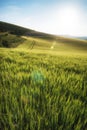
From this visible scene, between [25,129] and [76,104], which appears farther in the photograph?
[76,104]

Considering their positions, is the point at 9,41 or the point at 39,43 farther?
the point at 9,41

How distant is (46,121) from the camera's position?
3.03 feet

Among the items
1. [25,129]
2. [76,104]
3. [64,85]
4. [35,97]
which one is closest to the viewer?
[25,129]

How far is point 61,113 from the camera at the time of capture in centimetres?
101

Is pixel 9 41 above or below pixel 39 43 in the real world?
above

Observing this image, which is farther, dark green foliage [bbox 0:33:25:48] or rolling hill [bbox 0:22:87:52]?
dark green foliage [bbox 0:33:25:48]

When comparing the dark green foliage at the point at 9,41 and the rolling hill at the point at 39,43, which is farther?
the dark green foliage at the point at 9,41

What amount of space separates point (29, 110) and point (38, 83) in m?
0.65

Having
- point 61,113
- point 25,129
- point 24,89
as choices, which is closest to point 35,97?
point 24,89

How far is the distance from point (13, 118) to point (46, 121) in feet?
0.68

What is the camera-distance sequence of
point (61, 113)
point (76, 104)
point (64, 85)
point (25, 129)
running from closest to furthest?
1. point (25, 129)
2. point (61, 113)
3. point (76, 104)
4. point (64, 85)

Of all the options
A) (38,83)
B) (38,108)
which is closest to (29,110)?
(38,108)

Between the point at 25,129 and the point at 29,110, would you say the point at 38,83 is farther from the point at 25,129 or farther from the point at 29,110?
the point at 25,129

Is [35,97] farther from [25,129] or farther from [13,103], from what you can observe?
[25,129]
